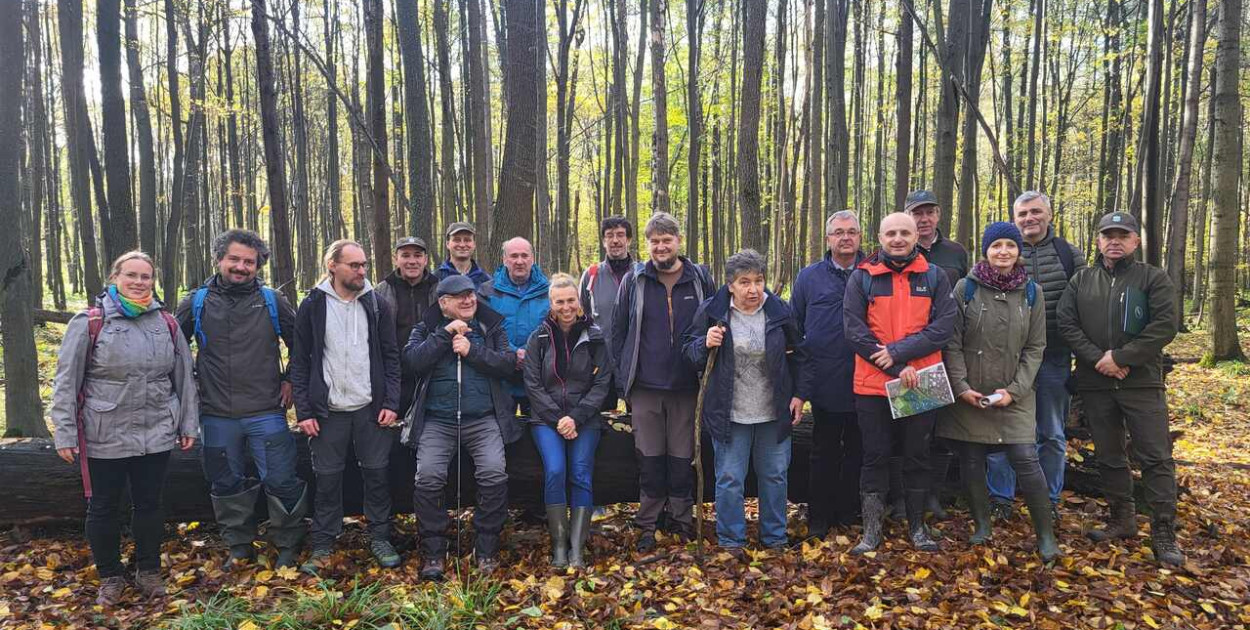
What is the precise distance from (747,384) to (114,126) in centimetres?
788

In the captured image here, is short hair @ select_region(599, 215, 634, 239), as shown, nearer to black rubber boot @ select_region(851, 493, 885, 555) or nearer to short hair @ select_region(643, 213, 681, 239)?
short hair @ select_region(643, 213, 681, 239)

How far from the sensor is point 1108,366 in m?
4.18

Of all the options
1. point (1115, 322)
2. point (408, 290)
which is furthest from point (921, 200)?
point (408, 290)

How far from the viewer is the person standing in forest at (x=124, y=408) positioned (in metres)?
3.78

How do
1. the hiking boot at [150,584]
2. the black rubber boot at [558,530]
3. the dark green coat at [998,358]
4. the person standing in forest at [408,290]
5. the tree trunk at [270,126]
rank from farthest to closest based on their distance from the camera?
the tree trunk at [270,126], the person standing in forest at [408,290], the black rubber boot at [558,530], the dark green coat at [998,358], the hiking boot at [150,584]

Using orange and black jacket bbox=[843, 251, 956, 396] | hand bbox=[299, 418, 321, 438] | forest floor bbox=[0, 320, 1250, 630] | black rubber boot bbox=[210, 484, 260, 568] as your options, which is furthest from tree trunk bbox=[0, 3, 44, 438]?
orange and black jacket bbox=[843, 251, 956, 396]

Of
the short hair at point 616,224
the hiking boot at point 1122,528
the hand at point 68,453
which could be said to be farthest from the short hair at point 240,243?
the hiking boot at point 1122,528

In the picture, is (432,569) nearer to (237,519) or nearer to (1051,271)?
(237,519)

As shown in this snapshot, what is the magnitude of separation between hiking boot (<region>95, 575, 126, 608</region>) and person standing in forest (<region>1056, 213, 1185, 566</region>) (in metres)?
6.31

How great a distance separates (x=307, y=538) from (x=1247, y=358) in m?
14.0

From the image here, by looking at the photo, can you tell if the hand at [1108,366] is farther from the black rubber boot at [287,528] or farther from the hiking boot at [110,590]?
the hiking boot at [110,590]

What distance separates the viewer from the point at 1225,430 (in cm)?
793

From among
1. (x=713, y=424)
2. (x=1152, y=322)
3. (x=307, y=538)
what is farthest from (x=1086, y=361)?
(x=307, y=538)

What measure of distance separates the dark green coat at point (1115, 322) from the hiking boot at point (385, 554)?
4.82 metres
